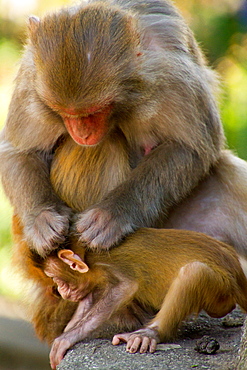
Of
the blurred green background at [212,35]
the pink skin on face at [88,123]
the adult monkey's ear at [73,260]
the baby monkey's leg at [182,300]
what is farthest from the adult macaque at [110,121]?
the blurred green background at [212,35]

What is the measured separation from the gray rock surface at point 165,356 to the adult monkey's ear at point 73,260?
46 centimetres

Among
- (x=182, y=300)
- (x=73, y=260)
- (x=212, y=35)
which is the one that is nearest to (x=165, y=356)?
(x=182, y=300)

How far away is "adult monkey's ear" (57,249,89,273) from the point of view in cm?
426

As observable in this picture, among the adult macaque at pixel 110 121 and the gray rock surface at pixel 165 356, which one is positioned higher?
the adult macaque at pixel 110 121

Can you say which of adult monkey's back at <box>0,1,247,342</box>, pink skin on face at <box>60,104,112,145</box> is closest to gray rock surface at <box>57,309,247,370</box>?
adult monkey's back at <box>0,1,247,342</box>

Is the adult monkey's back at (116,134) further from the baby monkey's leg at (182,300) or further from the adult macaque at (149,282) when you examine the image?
the baby monkey's leg at (182,300)

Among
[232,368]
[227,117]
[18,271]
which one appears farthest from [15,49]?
[232,368]

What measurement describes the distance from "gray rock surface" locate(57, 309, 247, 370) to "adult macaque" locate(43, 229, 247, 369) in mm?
78

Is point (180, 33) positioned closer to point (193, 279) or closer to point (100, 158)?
point (100, 158)

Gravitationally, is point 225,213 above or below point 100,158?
below

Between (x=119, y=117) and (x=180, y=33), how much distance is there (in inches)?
29.9

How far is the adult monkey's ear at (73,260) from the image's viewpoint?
426 centimetres

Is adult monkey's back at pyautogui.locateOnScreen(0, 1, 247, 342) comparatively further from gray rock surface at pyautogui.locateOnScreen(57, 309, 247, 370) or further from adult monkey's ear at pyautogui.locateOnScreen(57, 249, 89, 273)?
gray rock surface at pyautogui.locateOnScreen(57, 309, 247, 370)

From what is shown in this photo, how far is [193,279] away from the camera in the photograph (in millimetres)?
3801
